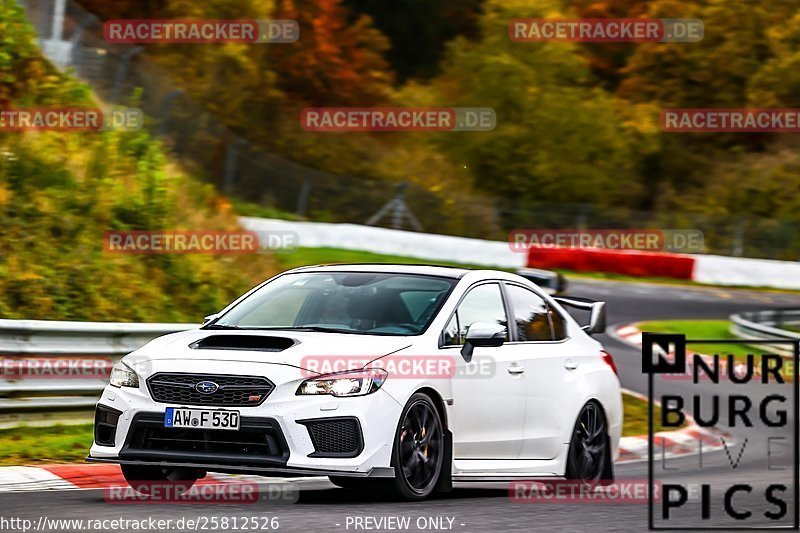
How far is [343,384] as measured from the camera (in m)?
7.62

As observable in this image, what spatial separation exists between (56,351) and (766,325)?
1716 cm

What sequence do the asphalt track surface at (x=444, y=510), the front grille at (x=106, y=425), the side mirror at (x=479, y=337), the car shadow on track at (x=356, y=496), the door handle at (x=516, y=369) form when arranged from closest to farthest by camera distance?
the asphalt track surface at (x=444, y=510)
the front grille at (x=106, y=425)
the car shadow on track at (x=356, y=496)
the side mirror at (x=479, y=337)
the door handle at (x=516, y=369)

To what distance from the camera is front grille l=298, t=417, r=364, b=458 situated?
297 inches

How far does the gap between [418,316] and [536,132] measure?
3897cm

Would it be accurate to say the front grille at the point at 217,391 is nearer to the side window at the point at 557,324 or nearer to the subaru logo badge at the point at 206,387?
the subaru logo badge at the point at 206,387

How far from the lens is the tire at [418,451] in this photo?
776cm

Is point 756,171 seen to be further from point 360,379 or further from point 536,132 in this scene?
point 360,379

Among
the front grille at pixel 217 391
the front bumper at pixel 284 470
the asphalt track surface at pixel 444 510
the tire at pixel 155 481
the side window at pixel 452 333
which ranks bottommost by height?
the asphalt track surface at pixel 444 510

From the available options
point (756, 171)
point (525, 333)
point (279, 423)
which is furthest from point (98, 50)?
point (756, 171)

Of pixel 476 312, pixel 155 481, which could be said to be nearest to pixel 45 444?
pixel 155 481

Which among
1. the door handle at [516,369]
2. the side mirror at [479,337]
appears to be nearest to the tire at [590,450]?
the door handle at [516,369]

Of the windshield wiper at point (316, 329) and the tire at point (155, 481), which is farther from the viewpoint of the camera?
the windshield wiper at point (316, 329)

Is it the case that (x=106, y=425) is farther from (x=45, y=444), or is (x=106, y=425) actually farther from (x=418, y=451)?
(x=45, y=444)

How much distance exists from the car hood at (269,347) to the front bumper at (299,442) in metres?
0.23
